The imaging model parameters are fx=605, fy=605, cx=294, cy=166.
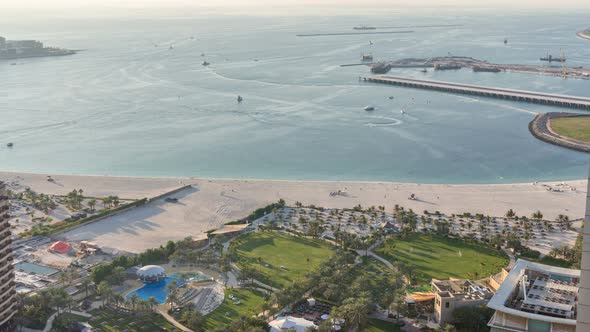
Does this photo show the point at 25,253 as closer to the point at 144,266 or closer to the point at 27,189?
the point at 144,266

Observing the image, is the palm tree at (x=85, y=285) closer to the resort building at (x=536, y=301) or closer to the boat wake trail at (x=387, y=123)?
the resort building at (x=536, y=301)

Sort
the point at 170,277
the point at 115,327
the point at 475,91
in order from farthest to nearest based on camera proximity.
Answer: the point at 475,91
the point at 170,277
the point at 115,327

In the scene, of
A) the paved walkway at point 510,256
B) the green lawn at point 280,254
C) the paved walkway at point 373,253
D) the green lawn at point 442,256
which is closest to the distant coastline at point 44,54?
the green lawn at point 280,254

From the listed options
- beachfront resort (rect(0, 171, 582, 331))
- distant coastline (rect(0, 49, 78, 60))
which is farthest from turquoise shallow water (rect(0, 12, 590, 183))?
distant coastline (rect(0, 49, 78, 60))

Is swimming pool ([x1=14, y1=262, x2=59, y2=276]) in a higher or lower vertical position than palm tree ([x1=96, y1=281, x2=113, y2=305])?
lower

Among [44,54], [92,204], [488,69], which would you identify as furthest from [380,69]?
[44,54]

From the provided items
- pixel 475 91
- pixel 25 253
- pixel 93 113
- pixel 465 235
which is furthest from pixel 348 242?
pixel 475 91

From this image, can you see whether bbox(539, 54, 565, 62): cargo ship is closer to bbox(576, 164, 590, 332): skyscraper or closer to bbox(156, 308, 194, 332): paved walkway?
bbox(156, 308, 194, 332): paved walkway

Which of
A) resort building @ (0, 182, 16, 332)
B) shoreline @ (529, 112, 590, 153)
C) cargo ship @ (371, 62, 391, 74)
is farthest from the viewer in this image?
cargo ship @ (371, 62, 391, 74)

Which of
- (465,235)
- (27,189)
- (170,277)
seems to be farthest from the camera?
(27,189)
